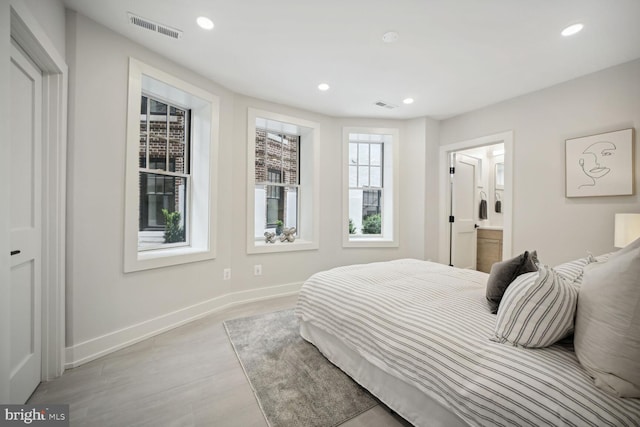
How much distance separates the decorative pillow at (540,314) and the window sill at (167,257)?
2.64 metres

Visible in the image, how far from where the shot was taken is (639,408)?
0.82m

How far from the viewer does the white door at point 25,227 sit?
147cm

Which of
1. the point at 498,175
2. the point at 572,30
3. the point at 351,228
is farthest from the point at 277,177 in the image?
the point at 498,175

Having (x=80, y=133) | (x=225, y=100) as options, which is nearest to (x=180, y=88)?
(x=225, y=100)

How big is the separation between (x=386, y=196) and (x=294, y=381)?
3223 mm

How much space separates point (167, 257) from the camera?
2551 millimetres

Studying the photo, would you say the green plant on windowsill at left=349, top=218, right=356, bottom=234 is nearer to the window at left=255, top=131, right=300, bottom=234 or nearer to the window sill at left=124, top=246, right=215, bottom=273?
the window at left=255, top=131, right=300, bottom=234

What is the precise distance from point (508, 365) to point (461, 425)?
0.36 metres

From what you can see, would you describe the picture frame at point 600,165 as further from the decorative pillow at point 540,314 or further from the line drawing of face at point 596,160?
the decorative pillow at point 540,314

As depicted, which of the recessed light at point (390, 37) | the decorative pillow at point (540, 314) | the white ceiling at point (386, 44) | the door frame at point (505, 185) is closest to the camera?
the decorative pillow at point (540, 314)

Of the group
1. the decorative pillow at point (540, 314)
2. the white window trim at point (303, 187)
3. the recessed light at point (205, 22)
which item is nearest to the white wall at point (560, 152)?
the decorative pillow at point (540, 314)

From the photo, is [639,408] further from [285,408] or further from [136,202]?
[136,202]

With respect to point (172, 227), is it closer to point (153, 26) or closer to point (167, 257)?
point (167, 257)

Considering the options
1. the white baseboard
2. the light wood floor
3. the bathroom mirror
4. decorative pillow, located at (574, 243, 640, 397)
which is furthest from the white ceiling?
the light wood floor
